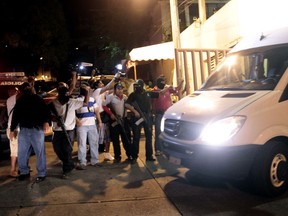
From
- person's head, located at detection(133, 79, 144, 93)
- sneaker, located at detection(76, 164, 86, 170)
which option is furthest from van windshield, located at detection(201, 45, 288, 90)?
sneaker, located at detection(76, 164, 86, 170)

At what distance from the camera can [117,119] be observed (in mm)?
7391

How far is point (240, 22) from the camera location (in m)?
10.6

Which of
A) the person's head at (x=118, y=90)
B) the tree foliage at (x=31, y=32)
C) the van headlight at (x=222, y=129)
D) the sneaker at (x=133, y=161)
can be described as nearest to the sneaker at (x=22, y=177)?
the sneaker at (x=133, y=161)

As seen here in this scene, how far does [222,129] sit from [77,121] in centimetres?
312

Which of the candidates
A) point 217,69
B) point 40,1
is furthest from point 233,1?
point 40,1

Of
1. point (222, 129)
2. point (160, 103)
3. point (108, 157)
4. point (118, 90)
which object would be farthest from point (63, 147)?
point (222, 129)

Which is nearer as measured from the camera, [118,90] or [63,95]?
[63,95]

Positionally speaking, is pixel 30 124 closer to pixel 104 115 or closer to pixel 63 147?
pixel 63 147

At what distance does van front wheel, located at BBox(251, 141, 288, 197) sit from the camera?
15.7ft

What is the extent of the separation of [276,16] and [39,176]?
7.04 metres

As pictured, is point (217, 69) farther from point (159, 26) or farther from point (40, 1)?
point (40, 1)

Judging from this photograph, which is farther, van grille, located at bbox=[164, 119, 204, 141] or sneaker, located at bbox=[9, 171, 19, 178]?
sneaker, located at bbox=[9, 171, 19, 178]

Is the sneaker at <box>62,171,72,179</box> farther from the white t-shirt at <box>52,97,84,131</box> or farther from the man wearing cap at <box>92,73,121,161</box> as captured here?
the man wearing cap at <box>92,73,121,161</box>

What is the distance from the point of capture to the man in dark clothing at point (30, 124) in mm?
6141
